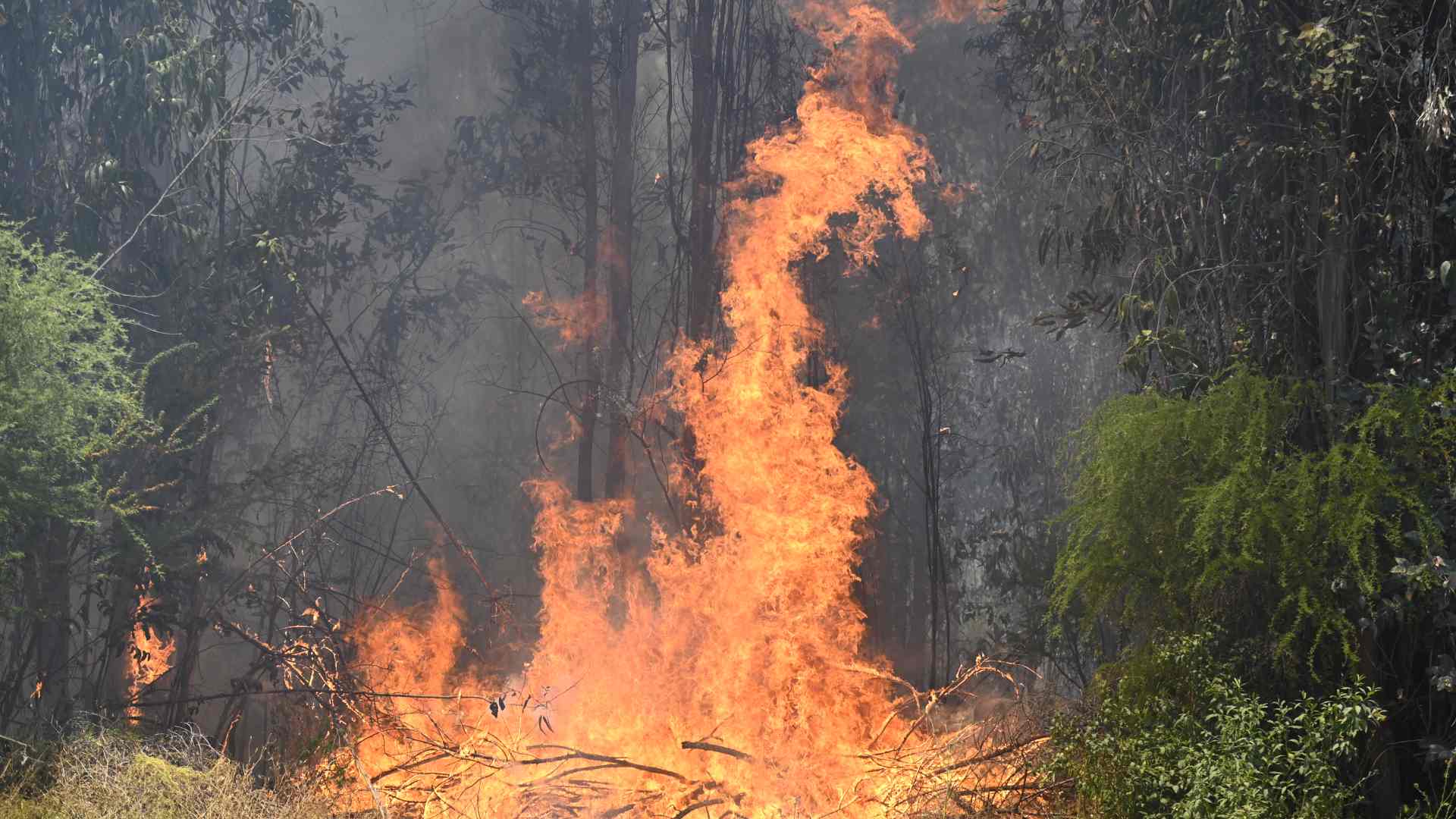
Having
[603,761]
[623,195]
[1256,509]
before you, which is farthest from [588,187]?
[1256,509]

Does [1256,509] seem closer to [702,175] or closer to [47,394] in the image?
[47,394]

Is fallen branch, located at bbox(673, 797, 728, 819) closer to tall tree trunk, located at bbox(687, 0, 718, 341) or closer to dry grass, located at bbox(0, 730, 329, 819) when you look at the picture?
dry grass, located at bbox(0, 730, 329, 819)

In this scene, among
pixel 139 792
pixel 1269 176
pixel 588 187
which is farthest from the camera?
pixel 588 187

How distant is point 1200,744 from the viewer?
5156 mm

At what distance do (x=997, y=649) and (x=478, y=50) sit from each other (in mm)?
7572

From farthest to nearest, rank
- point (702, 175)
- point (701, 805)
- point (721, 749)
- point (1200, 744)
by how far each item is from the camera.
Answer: point (702, 175), point (721, 749), point (701, 805), point (1200, 744)

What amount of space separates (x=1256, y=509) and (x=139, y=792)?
538 cm

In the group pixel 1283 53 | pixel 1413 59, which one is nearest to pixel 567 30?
pixel 1283 53

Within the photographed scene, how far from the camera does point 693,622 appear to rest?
347 inches

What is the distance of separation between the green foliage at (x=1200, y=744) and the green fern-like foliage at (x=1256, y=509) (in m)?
0.24

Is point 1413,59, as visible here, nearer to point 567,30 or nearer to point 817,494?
point 817,494

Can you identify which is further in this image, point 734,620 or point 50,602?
point 50,602

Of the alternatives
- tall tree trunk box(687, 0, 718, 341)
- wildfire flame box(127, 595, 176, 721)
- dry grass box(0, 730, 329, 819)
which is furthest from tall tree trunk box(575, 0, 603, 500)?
dry grass box(0, 730, 329, 819)

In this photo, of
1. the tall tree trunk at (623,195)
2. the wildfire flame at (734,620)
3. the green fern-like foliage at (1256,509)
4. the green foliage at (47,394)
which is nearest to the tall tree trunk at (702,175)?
the wildfire flame at (734,620)
